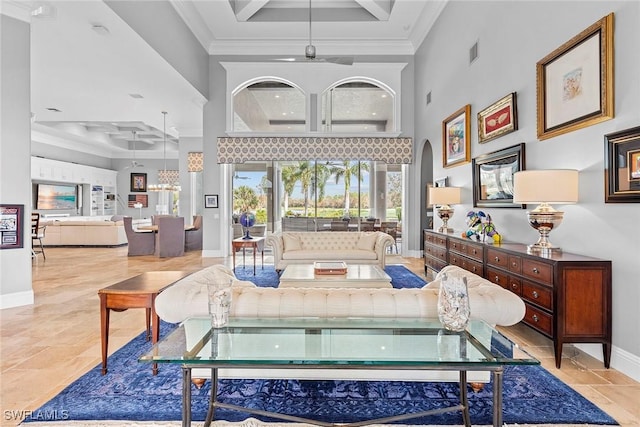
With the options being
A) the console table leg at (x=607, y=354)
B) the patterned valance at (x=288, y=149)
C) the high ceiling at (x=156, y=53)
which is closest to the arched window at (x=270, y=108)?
the patterned valance at (x=288, y=149)

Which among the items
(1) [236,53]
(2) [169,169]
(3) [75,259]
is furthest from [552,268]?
(2) [169,169]

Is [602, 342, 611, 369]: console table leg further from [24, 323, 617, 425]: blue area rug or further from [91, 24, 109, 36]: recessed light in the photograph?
[91, 24, 109, 36]: recessed light

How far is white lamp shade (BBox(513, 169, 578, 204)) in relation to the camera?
117 inches

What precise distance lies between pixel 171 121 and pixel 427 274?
841 centimetres

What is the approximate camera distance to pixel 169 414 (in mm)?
2051

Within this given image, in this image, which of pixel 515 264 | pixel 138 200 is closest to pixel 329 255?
pixel 515 264

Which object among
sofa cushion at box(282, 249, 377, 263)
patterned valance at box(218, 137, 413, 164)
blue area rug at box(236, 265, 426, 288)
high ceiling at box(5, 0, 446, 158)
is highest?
high ceiling at box(5, 0, 446, 158)

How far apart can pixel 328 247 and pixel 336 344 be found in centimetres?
455

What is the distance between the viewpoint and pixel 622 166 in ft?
8.57

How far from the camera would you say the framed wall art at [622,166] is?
2.50 metres

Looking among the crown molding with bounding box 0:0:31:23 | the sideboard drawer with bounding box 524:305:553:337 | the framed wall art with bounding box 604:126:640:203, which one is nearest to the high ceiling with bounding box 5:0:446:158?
the crown molding with bounding box 0:0:31:23

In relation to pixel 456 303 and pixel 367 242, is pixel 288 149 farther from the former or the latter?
pixel 456 303

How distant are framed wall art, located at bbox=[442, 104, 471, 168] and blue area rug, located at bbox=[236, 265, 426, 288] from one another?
6.59 feet

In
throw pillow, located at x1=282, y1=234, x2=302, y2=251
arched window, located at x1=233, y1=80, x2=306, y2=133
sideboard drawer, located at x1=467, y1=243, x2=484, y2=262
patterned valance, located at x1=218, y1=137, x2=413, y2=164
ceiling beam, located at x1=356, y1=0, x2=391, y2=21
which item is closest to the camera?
sideboard drawer, located at x1=467, y1=243, x2=484, y2=262
